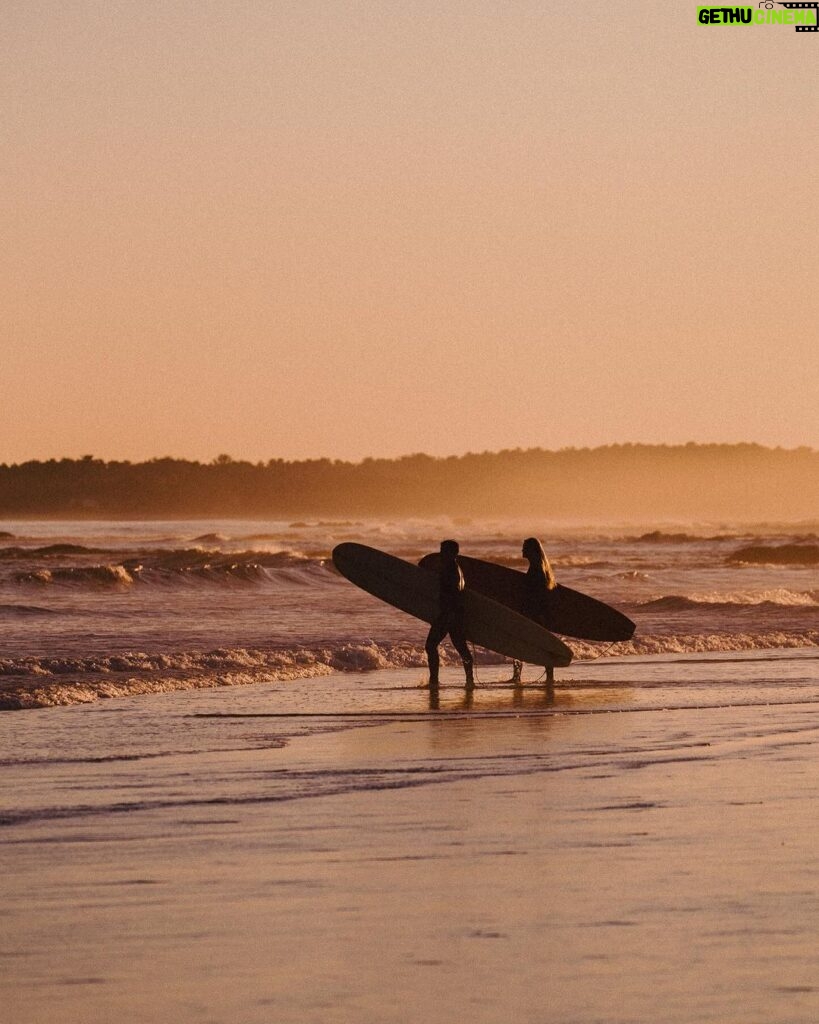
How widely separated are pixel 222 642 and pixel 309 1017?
657 inches

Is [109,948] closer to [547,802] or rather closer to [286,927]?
[286,927]

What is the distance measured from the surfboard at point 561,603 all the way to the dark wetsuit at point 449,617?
188cm

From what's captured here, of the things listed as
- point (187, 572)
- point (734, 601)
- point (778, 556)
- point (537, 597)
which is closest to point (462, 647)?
point (537, 597)

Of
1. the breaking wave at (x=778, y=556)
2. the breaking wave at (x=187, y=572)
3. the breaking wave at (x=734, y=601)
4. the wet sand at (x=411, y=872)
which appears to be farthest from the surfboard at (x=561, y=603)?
the breaking wave at (x=778, y=556)

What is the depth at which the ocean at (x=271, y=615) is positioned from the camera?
17.6 m

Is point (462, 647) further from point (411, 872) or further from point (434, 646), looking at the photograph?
point (411, 872)

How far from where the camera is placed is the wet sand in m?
5.45

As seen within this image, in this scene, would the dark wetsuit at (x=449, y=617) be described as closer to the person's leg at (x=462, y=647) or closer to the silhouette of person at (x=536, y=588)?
the person's leg at (x=462, y=647)

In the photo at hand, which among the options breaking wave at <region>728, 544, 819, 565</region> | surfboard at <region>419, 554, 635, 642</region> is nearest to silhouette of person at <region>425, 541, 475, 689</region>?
surfboard at <region>419, 554, 635, 642</region>

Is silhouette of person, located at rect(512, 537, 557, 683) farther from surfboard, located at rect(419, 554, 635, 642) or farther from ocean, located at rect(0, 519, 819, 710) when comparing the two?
ocean, located at rect(0, 519, 819, 710)

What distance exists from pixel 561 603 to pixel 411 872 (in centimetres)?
1238

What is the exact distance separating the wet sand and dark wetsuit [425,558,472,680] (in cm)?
383

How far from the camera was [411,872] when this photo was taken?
7176 mm

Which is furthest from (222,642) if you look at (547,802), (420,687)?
Answer: (547,802)
